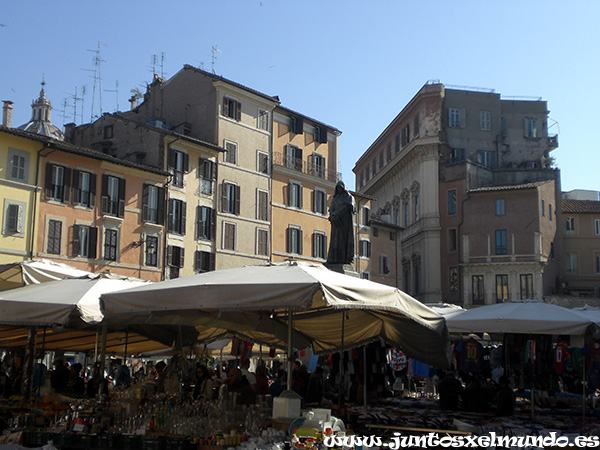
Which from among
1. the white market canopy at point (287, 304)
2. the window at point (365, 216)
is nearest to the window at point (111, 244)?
the window at point (365, 216)

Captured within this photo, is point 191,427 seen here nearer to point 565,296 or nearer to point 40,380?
point 40,380

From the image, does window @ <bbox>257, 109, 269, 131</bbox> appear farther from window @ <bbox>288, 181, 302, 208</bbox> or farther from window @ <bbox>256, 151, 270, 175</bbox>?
window @ <bbox>288, 181, 302, 208</bbox>

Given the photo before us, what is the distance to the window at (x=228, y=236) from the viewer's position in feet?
135

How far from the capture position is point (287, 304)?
26.7 feet

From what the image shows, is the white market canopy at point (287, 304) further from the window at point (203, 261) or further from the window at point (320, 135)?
the window at point (320, 135)

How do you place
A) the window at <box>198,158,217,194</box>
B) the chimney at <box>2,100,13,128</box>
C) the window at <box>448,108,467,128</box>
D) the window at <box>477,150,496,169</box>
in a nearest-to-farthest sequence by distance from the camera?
the window at <box>198,158,217,194</box>
the window at <box>448,108,467,128</box>
the window at <box>477,150,496,169</box>
the chimney at <box>2,100,13,128</box>

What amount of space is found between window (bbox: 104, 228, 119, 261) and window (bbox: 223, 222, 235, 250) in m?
7.22

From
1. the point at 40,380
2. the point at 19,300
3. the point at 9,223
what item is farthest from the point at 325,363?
the point at 9,223

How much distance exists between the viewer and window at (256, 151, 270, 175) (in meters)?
44.3

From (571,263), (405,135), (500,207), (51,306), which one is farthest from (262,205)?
(51,306)

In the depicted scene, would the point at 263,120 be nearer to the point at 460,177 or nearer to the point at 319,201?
the point at 319,201

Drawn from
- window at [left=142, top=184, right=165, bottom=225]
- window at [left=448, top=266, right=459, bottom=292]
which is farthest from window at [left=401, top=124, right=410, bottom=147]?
window at [left=142, top=184, right=165, bottom=225]

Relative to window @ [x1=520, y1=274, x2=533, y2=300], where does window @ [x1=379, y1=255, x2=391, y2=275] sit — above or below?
above

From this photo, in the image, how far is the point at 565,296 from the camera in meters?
54.8
